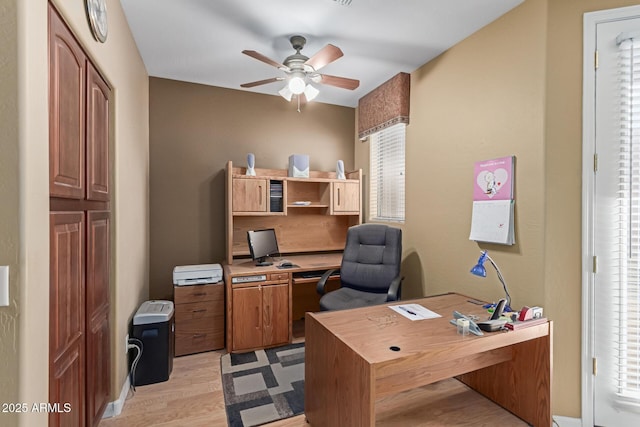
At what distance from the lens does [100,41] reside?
1654 mm

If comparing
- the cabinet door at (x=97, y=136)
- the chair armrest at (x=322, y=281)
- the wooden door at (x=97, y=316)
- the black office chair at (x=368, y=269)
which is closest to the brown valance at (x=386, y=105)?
A: the black office chair at (x=368, y=269)

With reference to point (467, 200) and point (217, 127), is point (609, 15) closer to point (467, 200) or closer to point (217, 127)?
point (467, 200)

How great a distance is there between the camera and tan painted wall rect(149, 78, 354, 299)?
127 inches

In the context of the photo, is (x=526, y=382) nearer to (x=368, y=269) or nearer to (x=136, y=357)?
(x=368, y=269)

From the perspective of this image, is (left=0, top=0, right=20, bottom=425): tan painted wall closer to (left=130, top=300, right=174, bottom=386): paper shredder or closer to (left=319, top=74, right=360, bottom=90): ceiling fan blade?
(left=130, top=300, right=174, bottom=386): paper shredder

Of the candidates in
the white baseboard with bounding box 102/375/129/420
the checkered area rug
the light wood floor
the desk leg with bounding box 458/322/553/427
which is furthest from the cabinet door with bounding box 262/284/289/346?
the desk leg with bounding box 458/322/553/427

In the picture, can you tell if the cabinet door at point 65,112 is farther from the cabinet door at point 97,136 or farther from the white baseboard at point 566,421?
the white baseboard at point 566,421

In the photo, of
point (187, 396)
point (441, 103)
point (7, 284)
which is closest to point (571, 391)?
point (441, 103)

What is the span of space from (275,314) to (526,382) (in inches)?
83.2

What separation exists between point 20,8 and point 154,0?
1.38m

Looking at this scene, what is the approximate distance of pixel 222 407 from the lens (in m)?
2.07

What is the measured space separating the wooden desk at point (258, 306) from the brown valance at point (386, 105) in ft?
6.14

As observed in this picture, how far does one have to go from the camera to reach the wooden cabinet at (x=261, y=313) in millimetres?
2803

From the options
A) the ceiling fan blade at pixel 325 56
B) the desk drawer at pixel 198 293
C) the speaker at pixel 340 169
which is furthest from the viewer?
the speaker at pixel 340 169
